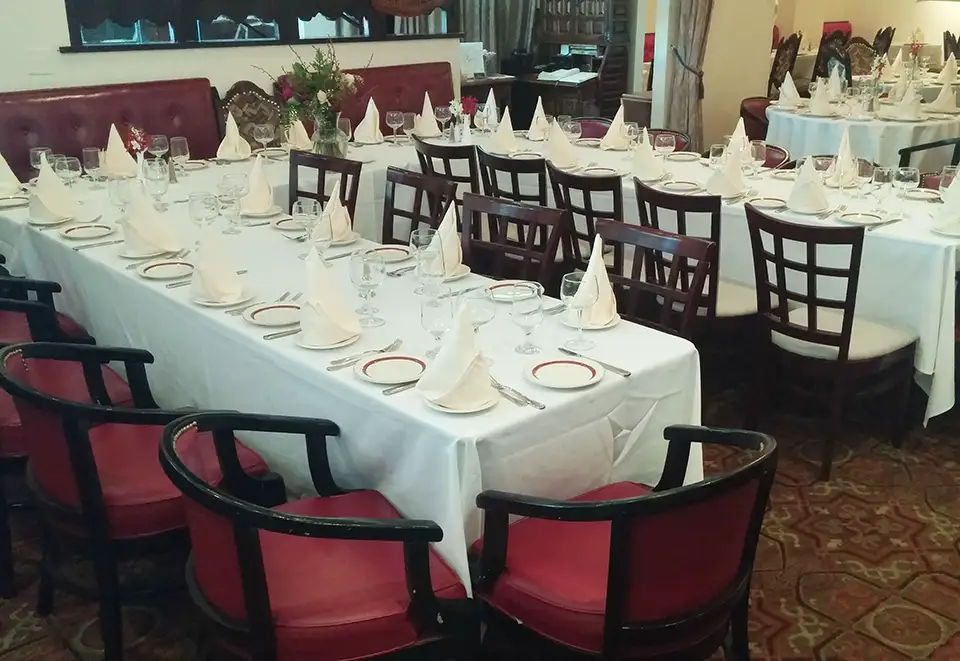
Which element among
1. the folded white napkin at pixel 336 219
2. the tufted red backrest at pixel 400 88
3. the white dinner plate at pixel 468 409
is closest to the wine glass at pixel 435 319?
the white dinner plate at pixel 468 409

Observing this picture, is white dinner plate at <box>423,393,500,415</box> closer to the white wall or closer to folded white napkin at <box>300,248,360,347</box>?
folded white napkin at <box>300,248,360,347</box>

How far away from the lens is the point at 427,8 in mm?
6230

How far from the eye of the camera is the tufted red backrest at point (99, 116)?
462 centimetres

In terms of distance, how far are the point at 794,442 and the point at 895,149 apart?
3281 millimetres

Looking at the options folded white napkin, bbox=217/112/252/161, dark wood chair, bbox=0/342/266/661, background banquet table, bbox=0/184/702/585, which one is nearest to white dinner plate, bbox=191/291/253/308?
background banquet table, bbox=0/184/702/585

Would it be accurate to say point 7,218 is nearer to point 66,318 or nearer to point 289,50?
point 66,318

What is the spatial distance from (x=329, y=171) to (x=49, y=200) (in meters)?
1.10

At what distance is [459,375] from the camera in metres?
1.84

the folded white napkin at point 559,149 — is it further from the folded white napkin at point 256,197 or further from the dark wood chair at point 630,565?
the dark wood chair at point 630,565

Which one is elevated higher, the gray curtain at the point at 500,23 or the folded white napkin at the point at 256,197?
the gray curtain at the point at 500,23

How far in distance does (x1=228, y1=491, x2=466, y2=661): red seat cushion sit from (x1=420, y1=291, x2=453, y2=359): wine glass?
514 mm

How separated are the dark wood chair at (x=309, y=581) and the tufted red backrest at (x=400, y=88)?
4.40m

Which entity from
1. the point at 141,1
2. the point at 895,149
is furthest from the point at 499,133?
the point at 895,149

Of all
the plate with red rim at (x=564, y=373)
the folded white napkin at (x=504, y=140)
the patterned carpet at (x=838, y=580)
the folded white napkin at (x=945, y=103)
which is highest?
the folded white napkin at (x=945, y=103)
